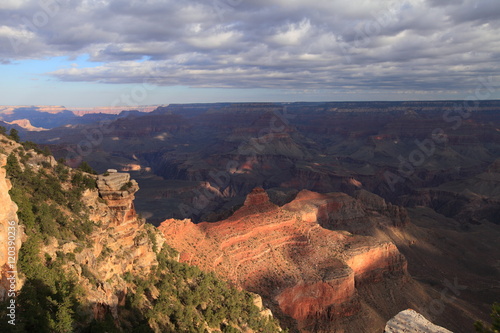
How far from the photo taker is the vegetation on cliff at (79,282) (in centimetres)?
1725

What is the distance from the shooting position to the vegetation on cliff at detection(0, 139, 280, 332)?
1725 centimetres

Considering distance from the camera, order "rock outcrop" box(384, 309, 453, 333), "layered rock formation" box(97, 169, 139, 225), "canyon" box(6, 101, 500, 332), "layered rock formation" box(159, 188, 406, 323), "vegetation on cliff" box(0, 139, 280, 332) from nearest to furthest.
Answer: "vegetation on cliff" box(0, 139, 280, 332) < "rock outcrop" box(384, 309, 453, 333) < "layered rock formation" box(97, 169, 139, 225) < "layered rock formation" box(159, 188, 406, 323) < "canyon" box(6, 101, 500, 332)

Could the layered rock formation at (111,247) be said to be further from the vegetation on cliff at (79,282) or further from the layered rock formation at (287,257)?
the layered rock formation at (287,257)

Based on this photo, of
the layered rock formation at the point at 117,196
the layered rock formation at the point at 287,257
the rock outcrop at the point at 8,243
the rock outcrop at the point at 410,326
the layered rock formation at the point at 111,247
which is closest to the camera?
the rock outcrop at the point at 8,243

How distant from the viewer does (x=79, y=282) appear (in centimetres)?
2014

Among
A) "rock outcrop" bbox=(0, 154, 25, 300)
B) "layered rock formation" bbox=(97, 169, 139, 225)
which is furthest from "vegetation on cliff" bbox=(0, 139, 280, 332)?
"layered rock formation" bbox=(97, 169, 139, 225)

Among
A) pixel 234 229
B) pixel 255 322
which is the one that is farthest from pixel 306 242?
pixel 255 322

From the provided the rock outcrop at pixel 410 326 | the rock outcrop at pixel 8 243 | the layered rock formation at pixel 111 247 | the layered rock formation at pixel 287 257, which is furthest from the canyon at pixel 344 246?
the rock outcrop at pixel 410 326

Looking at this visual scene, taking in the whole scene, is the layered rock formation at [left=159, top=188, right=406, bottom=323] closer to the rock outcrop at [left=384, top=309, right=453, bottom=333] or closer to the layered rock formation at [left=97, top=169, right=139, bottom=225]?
the layered rock formation at [left=97, top=169, right=139, bottom=225]

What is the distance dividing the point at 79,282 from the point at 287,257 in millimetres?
30663

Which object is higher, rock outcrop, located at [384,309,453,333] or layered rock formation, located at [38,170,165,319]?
layered rock formation, located at [38,170,165,319]

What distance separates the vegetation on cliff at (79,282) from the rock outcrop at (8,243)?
24.7 inches

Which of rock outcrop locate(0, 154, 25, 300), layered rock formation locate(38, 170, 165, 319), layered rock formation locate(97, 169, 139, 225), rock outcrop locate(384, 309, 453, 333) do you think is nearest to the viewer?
rock outcrop locate(0, 154, 25, 300)

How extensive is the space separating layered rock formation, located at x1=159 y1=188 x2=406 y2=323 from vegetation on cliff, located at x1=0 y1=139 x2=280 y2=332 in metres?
5.07
